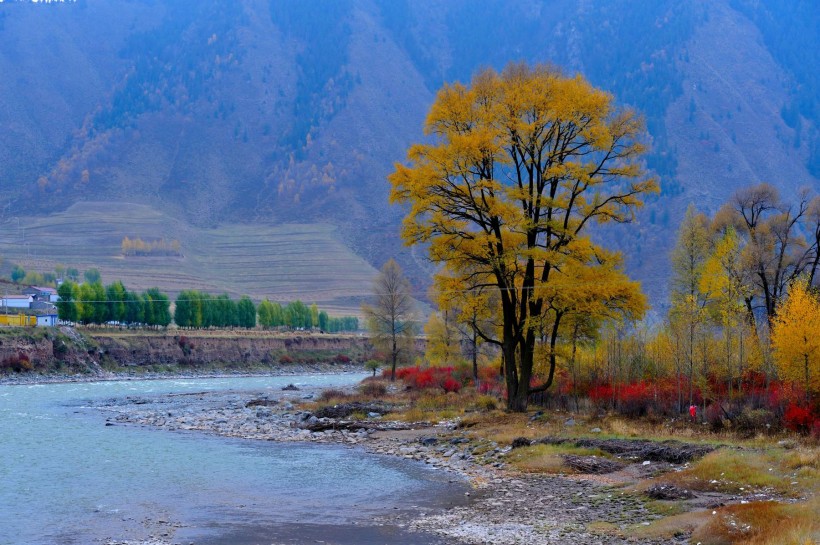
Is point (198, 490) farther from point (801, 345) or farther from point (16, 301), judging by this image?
point (16, 301)

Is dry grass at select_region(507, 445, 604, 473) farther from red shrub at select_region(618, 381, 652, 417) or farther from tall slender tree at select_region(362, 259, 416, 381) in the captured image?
tall slender tree at select_region(362, 259, 416, 381)

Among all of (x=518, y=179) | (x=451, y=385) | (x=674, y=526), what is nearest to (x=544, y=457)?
(x=674, y=526)

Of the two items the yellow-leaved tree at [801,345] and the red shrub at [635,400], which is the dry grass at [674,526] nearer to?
the yellow-leaved tree at [801,345]

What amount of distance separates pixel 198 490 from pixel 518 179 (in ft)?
55.3

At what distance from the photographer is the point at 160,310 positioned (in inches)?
4867

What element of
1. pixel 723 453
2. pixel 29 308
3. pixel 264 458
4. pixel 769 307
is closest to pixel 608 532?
pixel 723 453

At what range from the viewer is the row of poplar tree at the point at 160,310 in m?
112

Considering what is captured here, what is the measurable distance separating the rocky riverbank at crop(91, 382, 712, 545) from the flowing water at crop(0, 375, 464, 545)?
110 cm

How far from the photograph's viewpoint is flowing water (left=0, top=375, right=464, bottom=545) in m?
19.1

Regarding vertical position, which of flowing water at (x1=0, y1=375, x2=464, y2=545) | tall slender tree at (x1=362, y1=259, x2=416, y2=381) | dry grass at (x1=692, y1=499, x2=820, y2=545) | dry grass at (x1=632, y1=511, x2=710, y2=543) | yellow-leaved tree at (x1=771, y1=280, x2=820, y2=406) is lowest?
flowing water at (x1=0, y1=375, x2=464, y2=545)

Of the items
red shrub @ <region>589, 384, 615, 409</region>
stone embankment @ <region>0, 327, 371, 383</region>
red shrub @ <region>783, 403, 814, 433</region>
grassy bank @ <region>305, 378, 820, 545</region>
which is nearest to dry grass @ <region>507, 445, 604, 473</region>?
grassy bank @ <region>305, 378, 820, 545</region>

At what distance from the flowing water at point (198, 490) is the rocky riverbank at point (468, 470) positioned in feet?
3.60

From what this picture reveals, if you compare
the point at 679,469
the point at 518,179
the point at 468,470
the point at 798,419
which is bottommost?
the point at 468,470

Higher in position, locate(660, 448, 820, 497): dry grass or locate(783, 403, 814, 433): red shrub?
locate(783, 403, 814, 433): red shrub
